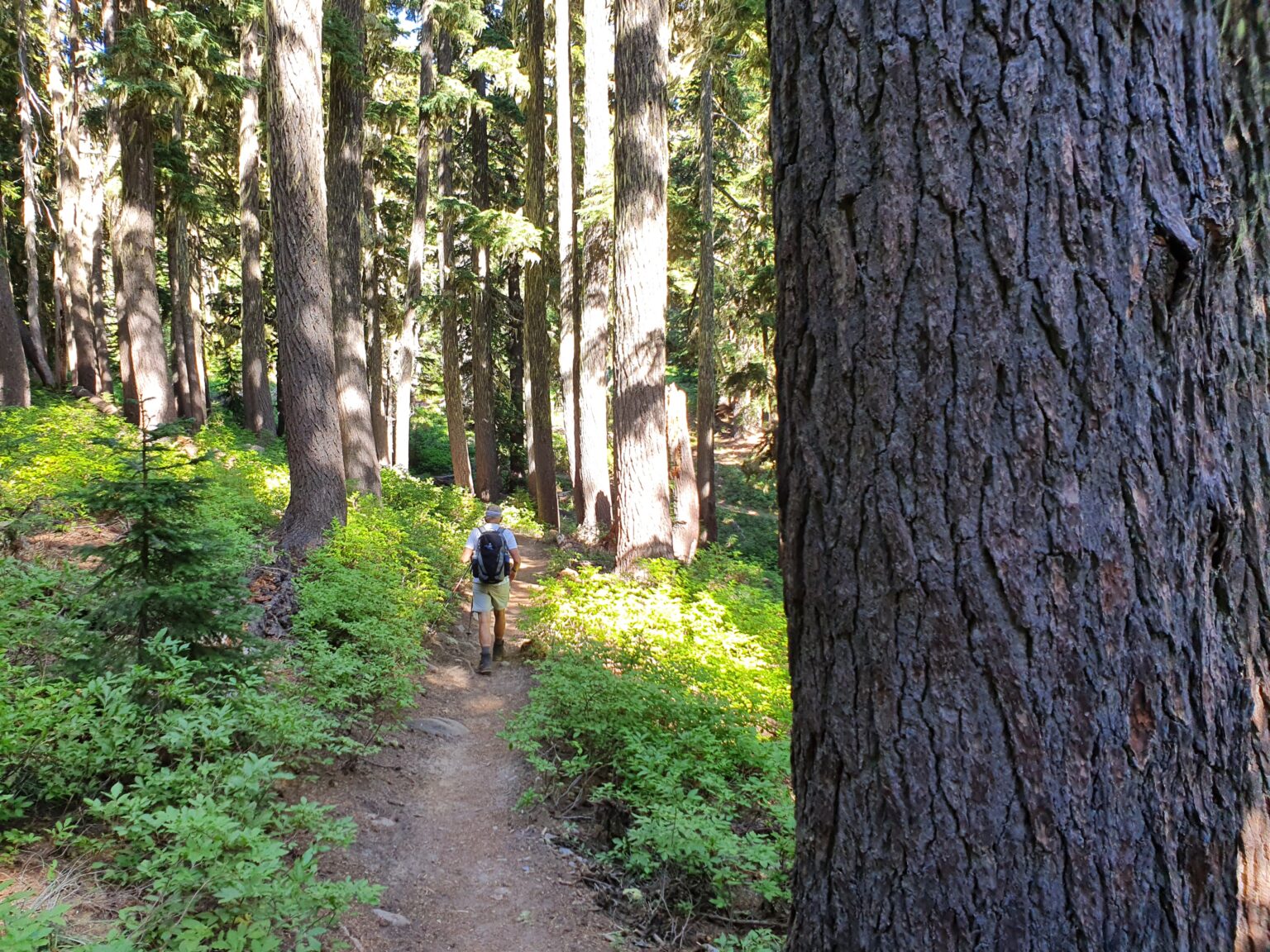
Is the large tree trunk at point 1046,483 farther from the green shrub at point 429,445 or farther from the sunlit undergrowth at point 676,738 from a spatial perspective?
the green shrub at point 429,445

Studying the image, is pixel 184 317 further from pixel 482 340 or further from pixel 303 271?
pixel 303 271

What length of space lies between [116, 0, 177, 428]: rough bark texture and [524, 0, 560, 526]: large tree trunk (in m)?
7.22

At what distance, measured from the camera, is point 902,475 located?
1.47 meters

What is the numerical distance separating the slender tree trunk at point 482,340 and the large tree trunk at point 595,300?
5.98 m

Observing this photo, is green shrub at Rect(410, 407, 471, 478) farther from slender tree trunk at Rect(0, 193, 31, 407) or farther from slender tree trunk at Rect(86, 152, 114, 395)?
slender tree trunk at Rect(0, 193, 31, 407)

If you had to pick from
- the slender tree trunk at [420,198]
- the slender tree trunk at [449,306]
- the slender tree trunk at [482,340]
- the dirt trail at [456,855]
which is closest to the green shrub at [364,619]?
the dirt trail at [456,855]


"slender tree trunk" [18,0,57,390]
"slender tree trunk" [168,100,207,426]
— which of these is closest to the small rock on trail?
"slender tree trunk" [168,100,207,426]

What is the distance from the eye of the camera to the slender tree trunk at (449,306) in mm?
19062

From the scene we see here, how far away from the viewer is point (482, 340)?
20.6 meters

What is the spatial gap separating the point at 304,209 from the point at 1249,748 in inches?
410

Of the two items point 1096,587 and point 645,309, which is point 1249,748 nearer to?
point 1096,587

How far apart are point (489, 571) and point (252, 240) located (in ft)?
47.7

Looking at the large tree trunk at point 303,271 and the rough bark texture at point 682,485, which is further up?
the large tree trunk at point 303,271

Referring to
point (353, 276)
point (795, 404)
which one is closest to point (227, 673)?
point (795, 404)
